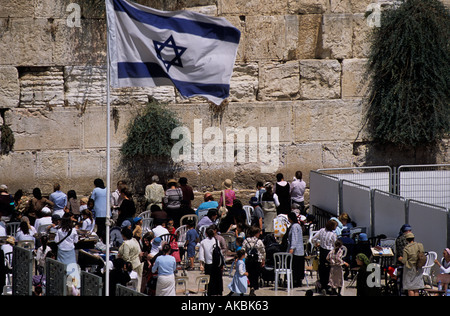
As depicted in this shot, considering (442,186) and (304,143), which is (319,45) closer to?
(304,143)

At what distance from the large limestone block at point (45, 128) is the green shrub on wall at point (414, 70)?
6.75 meters

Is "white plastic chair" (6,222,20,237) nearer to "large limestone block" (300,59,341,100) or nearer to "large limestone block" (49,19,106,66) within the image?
"large limestone block" (49,19,106,66)

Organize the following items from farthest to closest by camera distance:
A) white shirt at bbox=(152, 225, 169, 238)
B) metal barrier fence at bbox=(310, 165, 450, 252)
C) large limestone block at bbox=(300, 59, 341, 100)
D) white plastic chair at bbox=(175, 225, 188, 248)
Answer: large limestone block at bbox=(300, 59, 341, 100) < white plastic chair at bbox=(175, 225, 188, 248) < white shirt at bbox=(152, 225, 169, 238) < metal barrier fence at bbox=(310, 165, 450, 252)

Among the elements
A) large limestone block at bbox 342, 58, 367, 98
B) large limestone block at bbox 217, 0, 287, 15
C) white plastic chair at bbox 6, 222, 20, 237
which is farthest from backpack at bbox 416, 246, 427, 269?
large limestone block at bbox 217, 0, 287, 15

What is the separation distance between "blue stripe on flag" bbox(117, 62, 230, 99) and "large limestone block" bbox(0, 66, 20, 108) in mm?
7558

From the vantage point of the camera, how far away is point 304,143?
18.5m

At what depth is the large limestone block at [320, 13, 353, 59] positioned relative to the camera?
18531 mm

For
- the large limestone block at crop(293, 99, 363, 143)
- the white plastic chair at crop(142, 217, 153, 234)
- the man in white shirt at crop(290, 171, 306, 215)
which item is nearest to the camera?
the white plastic chair at crop(142, 217, 153, 234)

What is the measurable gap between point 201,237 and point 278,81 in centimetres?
535

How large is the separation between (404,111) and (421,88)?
0.63m

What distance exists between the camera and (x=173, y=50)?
1062cm

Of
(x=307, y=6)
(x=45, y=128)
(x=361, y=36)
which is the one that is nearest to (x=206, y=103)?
(x=307, y=6)

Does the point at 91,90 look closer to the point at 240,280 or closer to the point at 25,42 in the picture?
the point at 25,42
